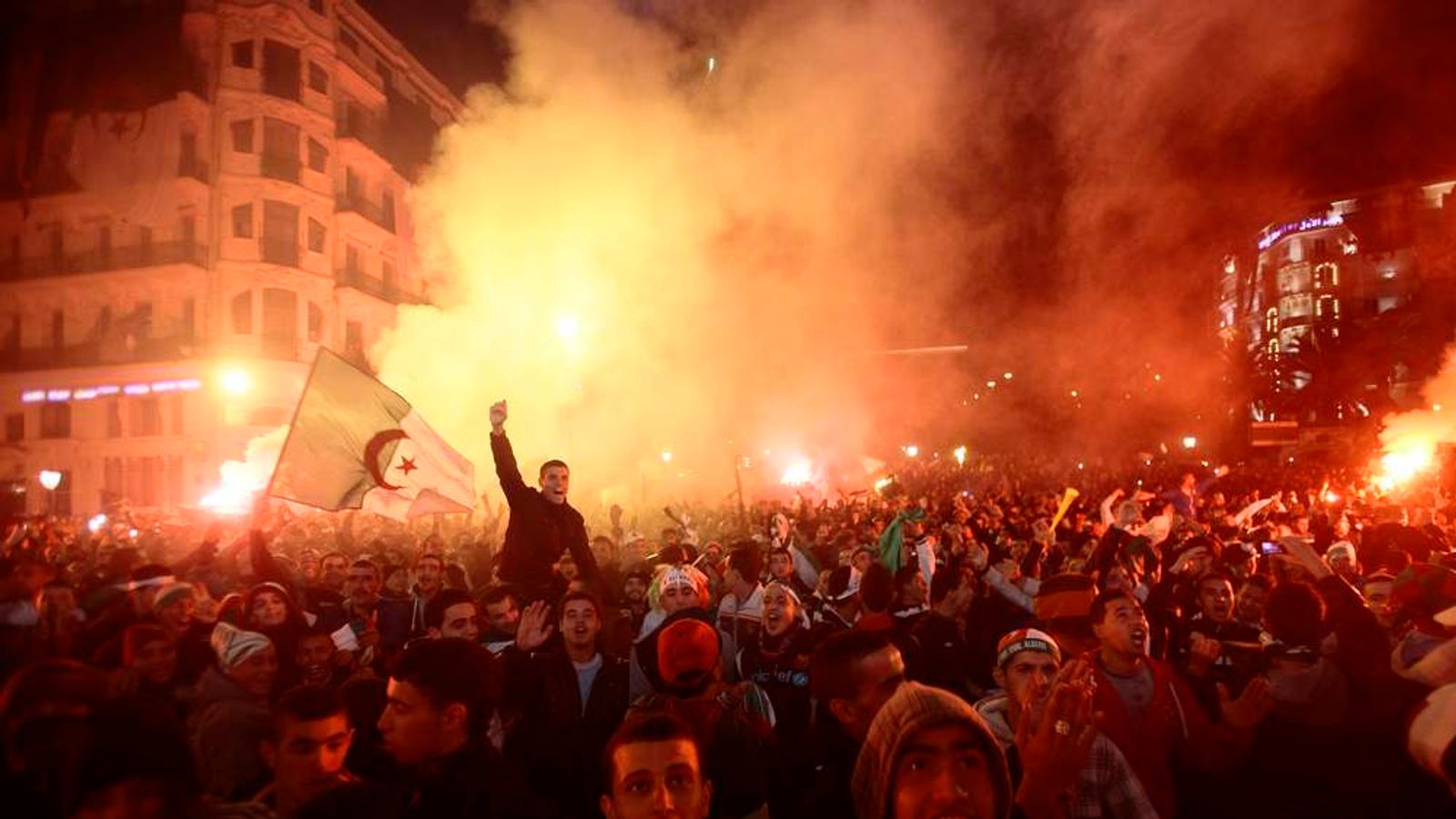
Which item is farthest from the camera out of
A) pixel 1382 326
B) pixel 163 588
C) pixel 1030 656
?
pixel 1382 326

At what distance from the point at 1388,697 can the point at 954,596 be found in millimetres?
2418

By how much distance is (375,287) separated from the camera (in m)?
28.9

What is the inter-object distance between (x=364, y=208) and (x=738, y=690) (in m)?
29.1

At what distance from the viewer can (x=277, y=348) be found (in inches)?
981

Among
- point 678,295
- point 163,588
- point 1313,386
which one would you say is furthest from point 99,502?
point 1313,386

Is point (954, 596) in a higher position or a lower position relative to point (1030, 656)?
lower

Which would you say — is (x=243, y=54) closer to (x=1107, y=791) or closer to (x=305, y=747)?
(x=305, y=747)

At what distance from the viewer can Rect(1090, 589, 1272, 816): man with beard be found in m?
2.89

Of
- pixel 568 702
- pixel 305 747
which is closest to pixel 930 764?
pixel 305 747

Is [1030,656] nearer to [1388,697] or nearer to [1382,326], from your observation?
[1388,697]

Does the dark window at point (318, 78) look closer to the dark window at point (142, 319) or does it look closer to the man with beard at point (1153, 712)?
the dark window at point (142, 319)

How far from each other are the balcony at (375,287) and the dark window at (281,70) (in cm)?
560

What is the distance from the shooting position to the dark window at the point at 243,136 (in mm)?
24828

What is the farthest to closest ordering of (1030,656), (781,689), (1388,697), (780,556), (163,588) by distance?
(780,556), (163,588), (781,689), (1388,697), (1030,656)
